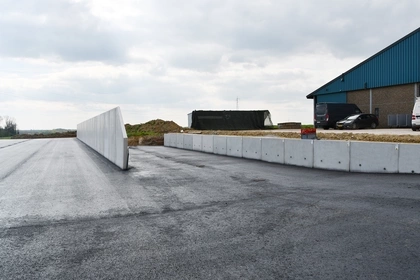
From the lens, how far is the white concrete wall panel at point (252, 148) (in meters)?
17.9

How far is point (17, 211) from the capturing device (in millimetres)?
7426

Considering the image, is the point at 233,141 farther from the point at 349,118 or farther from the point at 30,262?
the point at 30,262

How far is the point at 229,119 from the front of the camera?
49.8m

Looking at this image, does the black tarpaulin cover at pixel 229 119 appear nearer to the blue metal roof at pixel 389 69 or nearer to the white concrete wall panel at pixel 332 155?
the blue metal roof at pixel 389 69

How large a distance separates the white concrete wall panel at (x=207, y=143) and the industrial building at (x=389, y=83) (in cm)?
1756

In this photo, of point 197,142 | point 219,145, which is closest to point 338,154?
point 219,145

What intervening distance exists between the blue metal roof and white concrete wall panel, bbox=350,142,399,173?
69.8 feet

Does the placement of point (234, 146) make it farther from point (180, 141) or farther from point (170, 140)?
point (170, 140)

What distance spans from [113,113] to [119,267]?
1401 centimetres

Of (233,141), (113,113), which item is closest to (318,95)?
(233,141)

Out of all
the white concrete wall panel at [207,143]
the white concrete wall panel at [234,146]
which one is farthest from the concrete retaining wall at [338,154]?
the white concrete wall panel at [207,143]

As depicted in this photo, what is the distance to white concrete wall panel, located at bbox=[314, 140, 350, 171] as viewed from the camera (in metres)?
13.1

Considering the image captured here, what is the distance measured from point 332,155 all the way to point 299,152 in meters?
1.70

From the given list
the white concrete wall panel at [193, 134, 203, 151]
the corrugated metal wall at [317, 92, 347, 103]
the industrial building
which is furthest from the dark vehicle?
the white concrete wall panel at [193, 134, 203, 151]
